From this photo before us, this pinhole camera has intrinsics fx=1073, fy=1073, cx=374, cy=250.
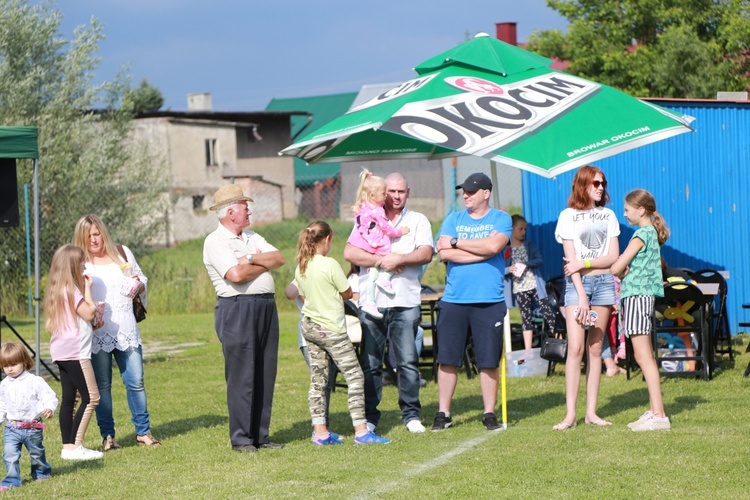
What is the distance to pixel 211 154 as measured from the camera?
45781mm

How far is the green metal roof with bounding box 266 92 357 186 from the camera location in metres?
51.5

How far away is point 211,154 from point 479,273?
3871 cm

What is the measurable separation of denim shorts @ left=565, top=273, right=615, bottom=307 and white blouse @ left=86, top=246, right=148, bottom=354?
10.7ft

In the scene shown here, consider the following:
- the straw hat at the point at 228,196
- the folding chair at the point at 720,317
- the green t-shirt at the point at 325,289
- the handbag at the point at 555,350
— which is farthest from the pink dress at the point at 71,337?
the folding chair at the point at 720,317

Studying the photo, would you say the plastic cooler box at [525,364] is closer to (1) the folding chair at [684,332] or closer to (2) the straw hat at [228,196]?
(1) the folding chair at [684,332]

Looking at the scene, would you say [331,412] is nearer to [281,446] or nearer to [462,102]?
[281,446]

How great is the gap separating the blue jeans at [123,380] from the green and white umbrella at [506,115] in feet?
8.53

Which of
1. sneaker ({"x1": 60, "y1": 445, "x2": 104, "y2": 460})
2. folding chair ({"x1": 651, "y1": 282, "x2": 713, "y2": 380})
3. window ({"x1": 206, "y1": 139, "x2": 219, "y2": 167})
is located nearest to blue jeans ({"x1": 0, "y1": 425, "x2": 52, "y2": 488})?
sneaker ({"x1": 60, "y1": 445, "x2": 104, "y2": 460})

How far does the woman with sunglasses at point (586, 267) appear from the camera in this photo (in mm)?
7918

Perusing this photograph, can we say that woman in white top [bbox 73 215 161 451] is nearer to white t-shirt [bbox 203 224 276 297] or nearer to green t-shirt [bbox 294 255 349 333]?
white t-shirt [bbox 203 224 276 297]

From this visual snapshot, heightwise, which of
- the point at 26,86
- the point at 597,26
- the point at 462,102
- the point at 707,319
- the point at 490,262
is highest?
the point at 597,26

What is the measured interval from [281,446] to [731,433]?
10.5 feet

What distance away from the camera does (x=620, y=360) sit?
438 inches

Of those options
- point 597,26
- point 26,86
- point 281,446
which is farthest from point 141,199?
point 281,446
